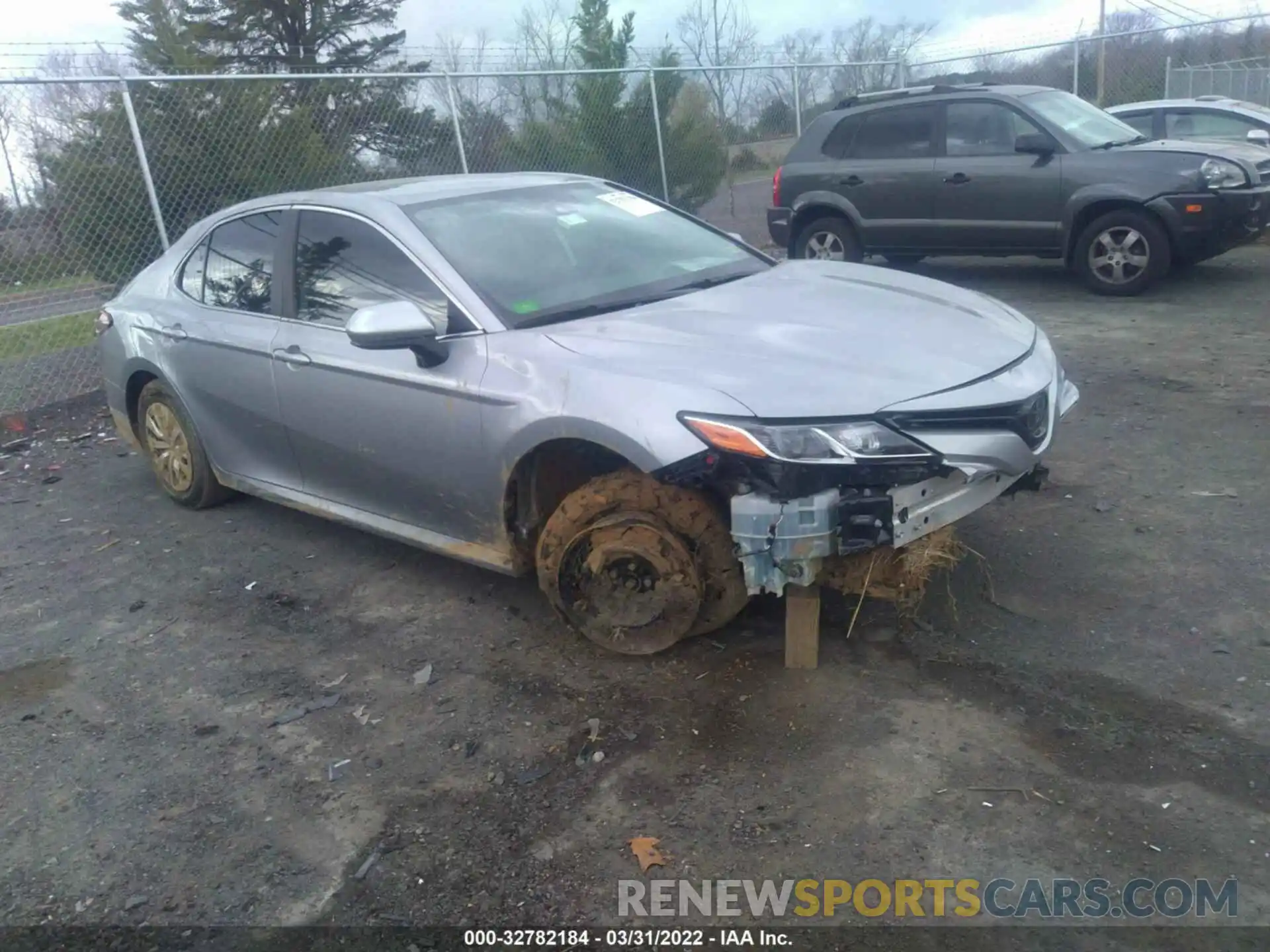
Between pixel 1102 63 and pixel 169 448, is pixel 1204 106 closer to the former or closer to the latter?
pixel 1102 63

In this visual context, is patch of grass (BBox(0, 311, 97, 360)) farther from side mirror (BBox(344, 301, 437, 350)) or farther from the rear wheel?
the rear wheel

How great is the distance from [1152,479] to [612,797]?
11.1 ft

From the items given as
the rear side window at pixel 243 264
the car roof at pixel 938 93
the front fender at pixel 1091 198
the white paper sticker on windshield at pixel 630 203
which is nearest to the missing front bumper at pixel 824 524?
the white paper sticker on windshield at pixel 630 203

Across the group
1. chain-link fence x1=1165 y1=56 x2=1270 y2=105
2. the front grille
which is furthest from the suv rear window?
chain-link fence x1=1165 y1=56 x2=1270 y2=105

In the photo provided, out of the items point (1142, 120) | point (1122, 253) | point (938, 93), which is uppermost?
point (938, 93)

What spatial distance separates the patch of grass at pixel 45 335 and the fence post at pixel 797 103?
976cm

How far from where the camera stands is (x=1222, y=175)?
28.9ft

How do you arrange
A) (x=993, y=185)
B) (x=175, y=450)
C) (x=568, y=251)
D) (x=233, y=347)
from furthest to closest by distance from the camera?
(x=993, y=185), (x=175, y=450), (x=233, y=347), (x=568, y=251)

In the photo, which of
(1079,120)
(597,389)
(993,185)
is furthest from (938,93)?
(597,389)

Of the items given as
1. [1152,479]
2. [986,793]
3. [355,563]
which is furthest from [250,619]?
[1152,479]

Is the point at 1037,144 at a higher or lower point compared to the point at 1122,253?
higher

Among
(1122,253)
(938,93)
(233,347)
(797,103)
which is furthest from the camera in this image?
(797,103)

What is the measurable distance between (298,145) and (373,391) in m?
6.49

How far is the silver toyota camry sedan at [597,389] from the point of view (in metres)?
3.41
